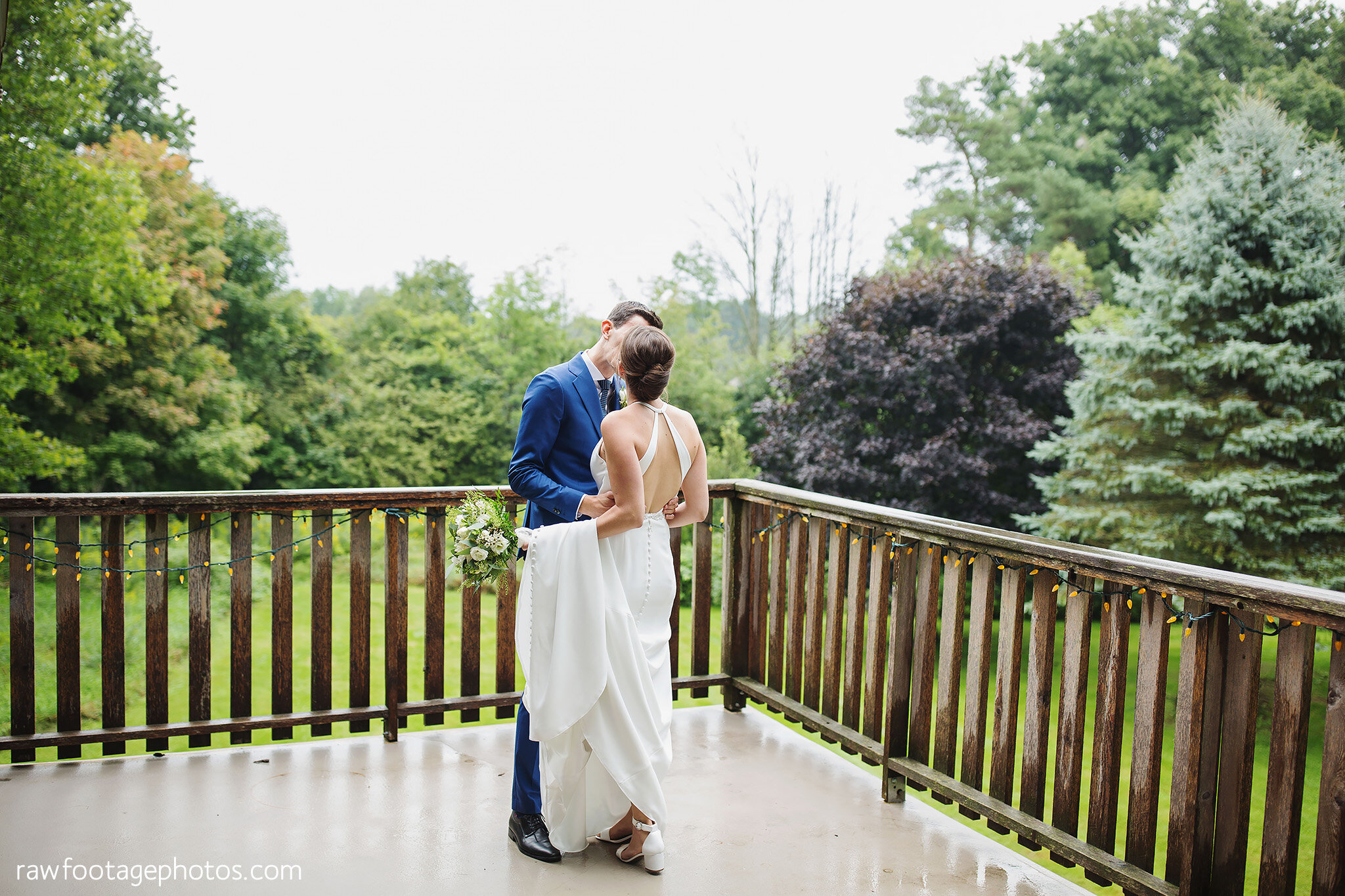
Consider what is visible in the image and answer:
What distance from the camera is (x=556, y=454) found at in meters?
2.58

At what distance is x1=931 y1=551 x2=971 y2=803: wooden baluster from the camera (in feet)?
9.17

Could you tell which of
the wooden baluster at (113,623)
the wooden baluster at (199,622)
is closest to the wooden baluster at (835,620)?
the wooden baluster at (199,622)

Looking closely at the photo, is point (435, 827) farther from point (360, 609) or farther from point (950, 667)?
point (950, 667)

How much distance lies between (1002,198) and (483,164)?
36.1 feet

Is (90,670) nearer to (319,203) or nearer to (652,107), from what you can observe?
(319,203)

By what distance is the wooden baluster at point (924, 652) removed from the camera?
9.43 feet

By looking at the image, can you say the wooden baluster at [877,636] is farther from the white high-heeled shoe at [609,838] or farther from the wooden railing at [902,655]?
the white high-heeled shoe at [609,838]

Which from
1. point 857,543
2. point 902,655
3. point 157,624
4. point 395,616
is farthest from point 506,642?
point 902,655

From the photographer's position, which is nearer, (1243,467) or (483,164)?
(1243,467)

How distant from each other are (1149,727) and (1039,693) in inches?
13.8

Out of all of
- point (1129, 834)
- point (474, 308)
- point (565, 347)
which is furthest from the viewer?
point (474, 308)

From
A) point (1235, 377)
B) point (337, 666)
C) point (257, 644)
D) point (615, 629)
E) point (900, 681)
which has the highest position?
point (1235, 377)

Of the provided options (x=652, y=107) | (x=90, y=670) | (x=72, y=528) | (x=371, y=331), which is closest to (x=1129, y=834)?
(x=72, y=528)

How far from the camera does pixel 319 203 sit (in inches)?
668
